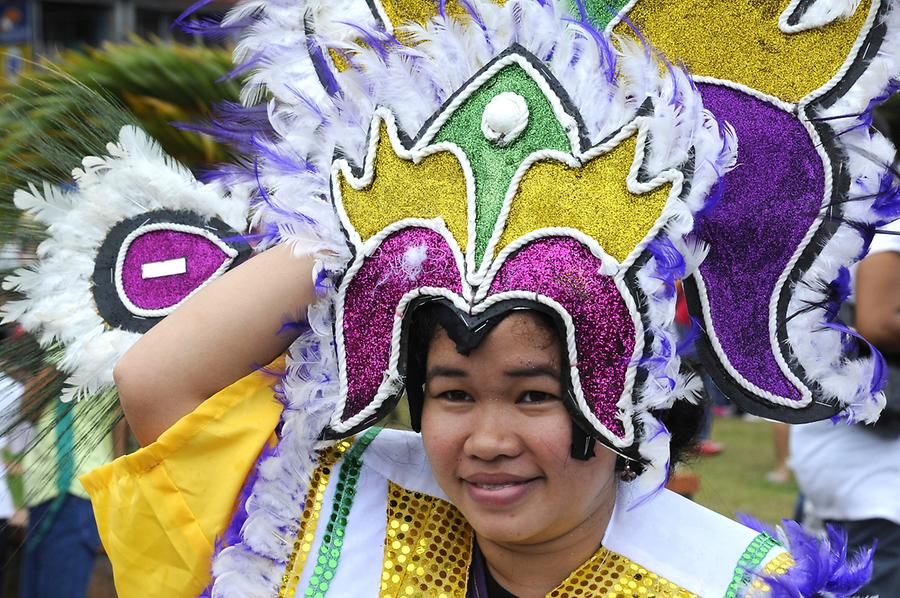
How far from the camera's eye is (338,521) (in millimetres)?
1899

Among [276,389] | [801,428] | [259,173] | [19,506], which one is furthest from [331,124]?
[801,428]

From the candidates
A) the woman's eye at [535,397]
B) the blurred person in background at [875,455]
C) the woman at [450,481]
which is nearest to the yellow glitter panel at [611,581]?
the woman at [450,481]

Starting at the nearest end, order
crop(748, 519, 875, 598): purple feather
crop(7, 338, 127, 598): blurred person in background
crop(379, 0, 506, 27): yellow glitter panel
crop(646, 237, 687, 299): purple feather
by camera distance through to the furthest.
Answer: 1. crop(646, 237, 687, 299): purple feather
2. crop(748, 519, 875, 598): purple feather
3. crop(379, 0, 506, 27): yellow glitter panel
4. crop(7, 338, 127, 598): blurred person in background

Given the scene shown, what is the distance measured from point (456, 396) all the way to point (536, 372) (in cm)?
15

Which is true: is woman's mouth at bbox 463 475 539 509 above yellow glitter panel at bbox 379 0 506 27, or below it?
below

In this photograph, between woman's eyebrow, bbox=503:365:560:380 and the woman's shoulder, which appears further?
the woman's shoulder

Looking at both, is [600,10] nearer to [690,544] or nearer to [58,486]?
[690,544]

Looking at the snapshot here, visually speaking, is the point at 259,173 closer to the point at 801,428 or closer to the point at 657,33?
the point at 657,33

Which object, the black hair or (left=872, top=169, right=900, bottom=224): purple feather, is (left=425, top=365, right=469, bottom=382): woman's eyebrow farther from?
(left=872, top=169, right=900, bottom=224): purple feather

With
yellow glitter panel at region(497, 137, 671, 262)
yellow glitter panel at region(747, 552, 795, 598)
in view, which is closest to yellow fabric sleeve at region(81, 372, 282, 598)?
yellow glitter panel at region(497, 137, 671, 262)

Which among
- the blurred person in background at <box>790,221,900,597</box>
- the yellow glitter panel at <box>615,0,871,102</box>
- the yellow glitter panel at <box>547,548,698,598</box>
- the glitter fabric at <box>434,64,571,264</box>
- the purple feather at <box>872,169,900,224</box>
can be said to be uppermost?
the yellow glitter panel at <box>615,0,871,102</box>

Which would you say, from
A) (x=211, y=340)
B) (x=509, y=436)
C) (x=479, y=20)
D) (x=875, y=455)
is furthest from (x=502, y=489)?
(x=875, y=455)

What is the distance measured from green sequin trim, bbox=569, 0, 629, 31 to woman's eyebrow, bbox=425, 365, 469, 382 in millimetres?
554

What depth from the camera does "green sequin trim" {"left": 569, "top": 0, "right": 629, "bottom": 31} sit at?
1.72 metres
